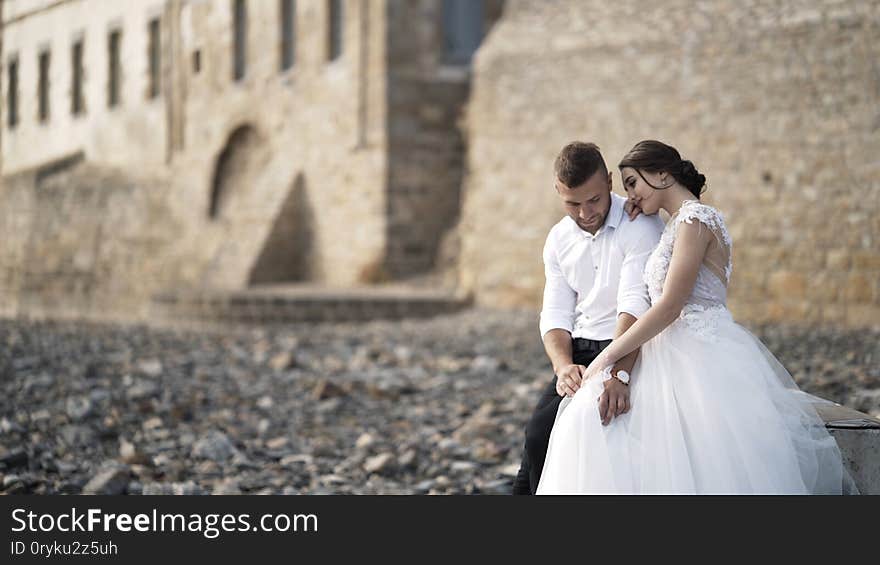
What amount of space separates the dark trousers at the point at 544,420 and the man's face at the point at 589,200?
35cm

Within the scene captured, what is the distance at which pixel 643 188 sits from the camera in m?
3.11

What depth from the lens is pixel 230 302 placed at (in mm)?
14789

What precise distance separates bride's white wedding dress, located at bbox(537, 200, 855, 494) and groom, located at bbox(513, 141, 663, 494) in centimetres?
6

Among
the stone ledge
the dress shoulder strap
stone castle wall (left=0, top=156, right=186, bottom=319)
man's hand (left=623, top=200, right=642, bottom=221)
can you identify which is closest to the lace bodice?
the dress shoulder strap

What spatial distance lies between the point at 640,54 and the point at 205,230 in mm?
10353

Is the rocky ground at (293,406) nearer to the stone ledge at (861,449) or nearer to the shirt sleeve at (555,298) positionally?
the shirt sleeve at (555,298)

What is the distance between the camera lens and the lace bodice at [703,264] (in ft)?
9.82

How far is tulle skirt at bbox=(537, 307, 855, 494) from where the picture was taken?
115 inches

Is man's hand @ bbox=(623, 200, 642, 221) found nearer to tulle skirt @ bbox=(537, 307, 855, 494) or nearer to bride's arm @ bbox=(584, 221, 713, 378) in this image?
bride's arm @ bbox=(584, 221, 713, 378)

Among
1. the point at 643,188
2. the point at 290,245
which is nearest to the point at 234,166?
the point at 290,245

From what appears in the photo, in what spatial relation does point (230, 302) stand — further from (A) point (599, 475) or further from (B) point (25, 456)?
(A) point (599, 475)

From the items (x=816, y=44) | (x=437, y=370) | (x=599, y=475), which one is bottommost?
(x=437, y=370)

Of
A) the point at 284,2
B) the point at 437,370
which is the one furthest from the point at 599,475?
the point at 284,2

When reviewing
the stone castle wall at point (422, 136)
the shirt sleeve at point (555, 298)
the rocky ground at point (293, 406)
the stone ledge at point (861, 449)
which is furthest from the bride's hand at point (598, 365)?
the stone castle wall at point (422, 136)
